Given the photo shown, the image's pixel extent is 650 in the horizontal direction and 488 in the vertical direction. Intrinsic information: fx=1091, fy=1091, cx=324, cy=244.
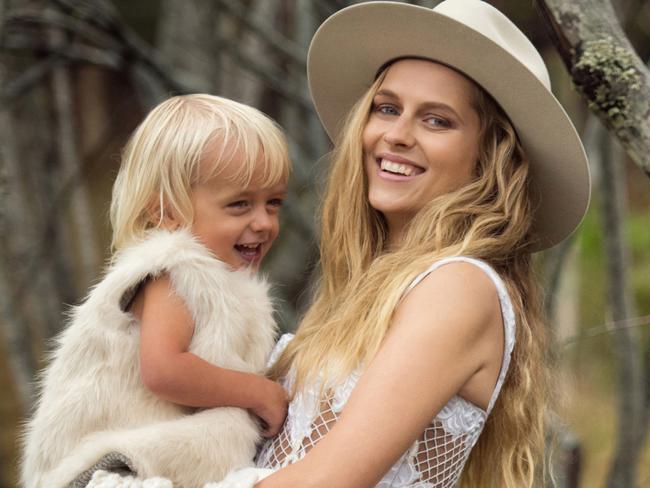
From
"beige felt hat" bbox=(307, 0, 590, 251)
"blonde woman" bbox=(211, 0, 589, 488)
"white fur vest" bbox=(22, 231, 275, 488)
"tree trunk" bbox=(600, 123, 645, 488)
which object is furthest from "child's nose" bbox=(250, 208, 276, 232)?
"tree trunk" bbox=(600, 123, 645, 488)

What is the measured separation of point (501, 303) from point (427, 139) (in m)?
0.44

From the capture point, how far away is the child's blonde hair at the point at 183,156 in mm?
2527

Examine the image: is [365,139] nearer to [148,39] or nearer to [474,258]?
[474,258]

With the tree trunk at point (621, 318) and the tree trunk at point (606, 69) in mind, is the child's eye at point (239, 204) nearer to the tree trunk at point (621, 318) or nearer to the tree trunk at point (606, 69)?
the tree trunk at point (606, 69)

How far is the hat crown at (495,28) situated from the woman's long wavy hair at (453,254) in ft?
0.43

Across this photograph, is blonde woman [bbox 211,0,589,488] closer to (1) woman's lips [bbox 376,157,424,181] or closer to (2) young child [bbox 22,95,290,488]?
(1) woman's lips [bbox 376,157,424,181]

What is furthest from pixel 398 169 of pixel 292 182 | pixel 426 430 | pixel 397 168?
pixel 292 182

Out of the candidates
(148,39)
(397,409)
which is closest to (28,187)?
(148,39)

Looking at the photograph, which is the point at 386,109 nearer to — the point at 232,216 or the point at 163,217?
the point at 232,216

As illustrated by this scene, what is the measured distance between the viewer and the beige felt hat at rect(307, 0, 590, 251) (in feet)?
8.20

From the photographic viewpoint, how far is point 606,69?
7.63 feet

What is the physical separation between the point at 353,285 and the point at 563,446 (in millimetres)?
1378

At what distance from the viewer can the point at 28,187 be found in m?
5.92

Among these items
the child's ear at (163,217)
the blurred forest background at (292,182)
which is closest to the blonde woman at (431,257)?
the child's ear at (163,217)
